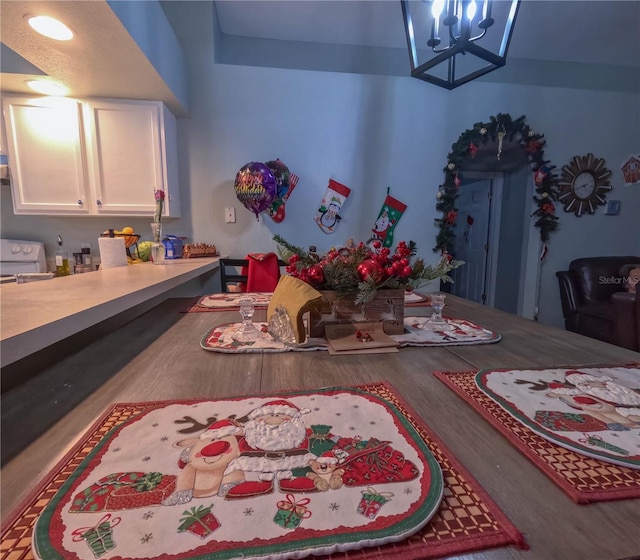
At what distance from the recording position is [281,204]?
109 inches

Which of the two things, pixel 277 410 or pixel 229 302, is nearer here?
pixel 277 410

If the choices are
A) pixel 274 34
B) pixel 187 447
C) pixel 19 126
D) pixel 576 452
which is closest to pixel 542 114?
pixel 274 34

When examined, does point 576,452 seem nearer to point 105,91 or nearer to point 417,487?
point 417,487

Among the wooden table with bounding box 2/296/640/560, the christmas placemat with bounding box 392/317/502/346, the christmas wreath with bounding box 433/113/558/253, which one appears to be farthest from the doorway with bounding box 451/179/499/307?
the wooden table with bounding box 2/296/640/560

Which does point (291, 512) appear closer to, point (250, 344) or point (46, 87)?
point (250, 344)

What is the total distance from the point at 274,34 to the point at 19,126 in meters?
2.09

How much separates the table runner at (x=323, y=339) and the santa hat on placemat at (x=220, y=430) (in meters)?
0.32

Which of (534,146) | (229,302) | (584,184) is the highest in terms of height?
(534,146)

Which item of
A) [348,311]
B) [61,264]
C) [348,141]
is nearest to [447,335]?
[348,311]

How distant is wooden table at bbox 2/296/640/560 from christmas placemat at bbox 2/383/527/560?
0.03 metres

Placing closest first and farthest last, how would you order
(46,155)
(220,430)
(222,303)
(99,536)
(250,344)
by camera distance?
(99,536), (220,430), (250,344), (222,303), (46,155)

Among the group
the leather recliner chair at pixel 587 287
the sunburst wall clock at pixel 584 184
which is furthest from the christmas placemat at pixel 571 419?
the sunburst wall clock at pixel 584 184

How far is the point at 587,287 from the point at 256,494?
3.67m

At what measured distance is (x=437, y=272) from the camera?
876 millimetres
